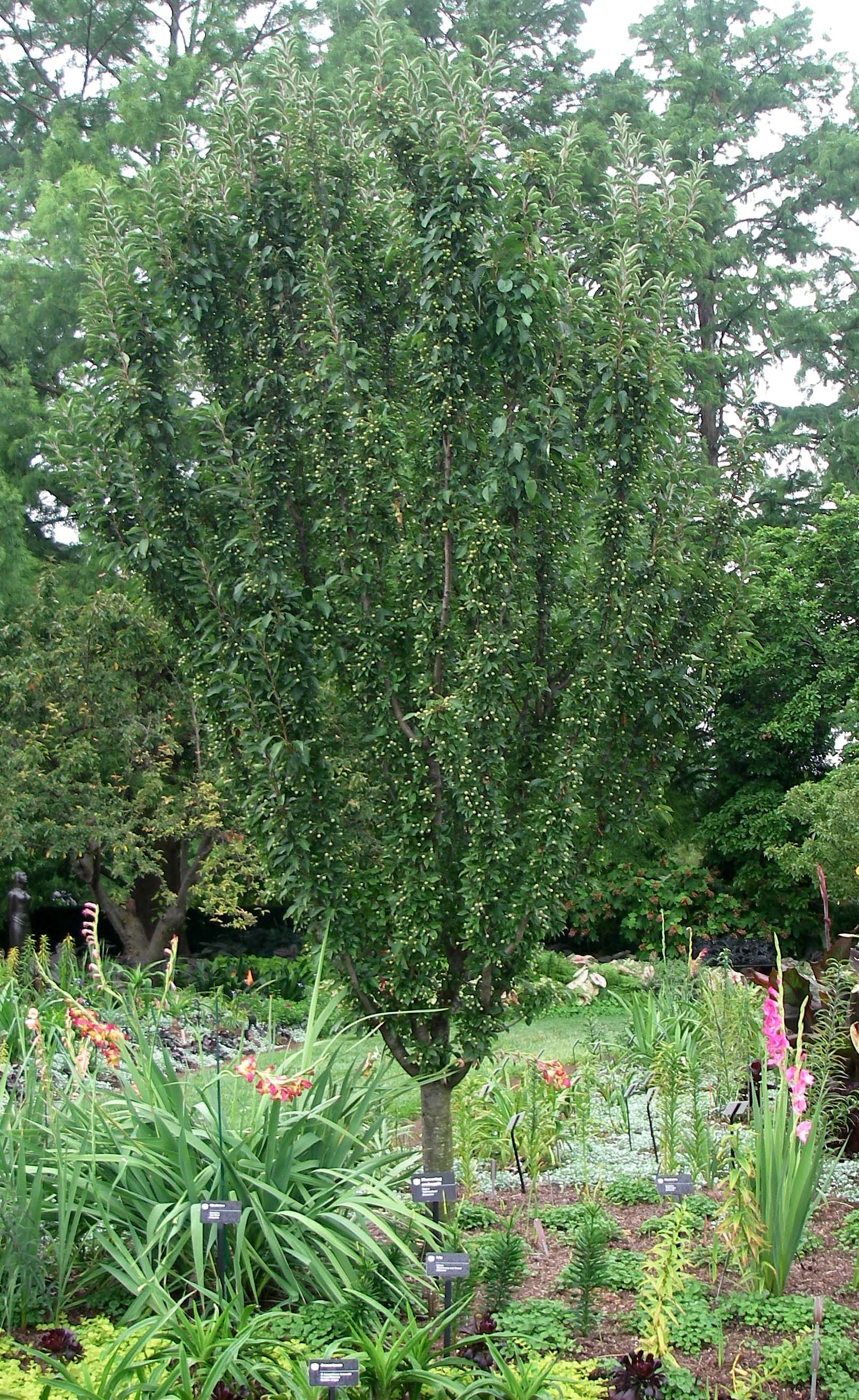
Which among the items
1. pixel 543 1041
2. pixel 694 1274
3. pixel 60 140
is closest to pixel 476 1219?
pixel 694 1274

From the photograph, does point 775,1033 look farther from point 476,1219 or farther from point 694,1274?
point 476,1219

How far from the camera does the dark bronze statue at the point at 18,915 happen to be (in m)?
12.0

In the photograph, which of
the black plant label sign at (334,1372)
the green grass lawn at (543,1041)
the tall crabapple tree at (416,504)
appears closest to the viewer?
the black plant label sign at (334,1372)

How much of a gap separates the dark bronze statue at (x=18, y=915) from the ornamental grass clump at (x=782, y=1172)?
9268 millimetres

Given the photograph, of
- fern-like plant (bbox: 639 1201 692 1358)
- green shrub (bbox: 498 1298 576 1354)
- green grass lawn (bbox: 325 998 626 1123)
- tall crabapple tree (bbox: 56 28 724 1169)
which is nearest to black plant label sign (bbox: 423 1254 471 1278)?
green shrub (bbox: 498 1298 576 1354)

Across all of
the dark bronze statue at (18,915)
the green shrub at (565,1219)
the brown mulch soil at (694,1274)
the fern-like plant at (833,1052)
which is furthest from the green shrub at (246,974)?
the green shrub at (565,1219)

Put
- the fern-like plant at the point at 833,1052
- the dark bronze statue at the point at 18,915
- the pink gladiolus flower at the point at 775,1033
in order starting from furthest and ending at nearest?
the dark bronze statue at the point at 18,915
the fern-like plant at the point at 833,1052
the pink gladiolus flower at the point at 775,1033

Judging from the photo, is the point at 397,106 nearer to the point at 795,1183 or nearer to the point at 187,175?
the point at 187,175

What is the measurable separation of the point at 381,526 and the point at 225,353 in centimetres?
97

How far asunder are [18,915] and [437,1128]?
28.6 feet

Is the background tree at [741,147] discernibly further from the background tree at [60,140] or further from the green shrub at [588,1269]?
the green shrub at [588,1269]

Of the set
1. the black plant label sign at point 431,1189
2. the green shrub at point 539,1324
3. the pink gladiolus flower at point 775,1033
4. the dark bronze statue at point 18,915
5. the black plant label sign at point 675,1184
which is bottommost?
the green shrub at point 539,1324

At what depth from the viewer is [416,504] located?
4.32 metres

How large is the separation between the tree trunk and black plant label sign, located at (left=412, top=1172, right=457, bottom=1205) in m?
0.64
